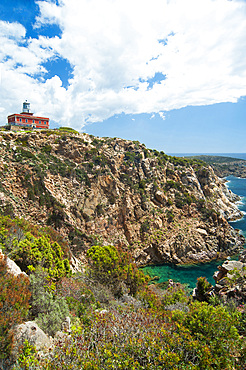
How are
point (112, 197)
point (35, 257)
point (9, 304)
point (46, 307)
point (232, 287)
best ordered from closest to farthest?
point (9, 304) → point (46, 307) → point (35, 257) → point (232, 287) → point (112, 197)

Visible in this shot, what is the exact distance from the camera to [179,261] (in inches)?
1207

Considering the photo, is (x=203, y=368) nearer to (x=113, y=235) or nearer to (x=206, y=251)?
(x=113, y=235)

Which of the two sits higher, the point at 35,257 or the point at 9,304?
the point at 9,304

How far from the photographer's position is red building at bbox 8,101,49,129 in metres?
34.5

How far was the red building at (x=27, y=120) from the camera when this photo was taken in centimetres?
3448

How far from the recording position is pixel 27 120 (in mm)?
35938

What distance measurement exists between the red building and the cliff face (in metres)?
6.89

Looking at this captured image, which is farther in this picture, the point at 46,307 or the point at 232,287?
the point at 232,287

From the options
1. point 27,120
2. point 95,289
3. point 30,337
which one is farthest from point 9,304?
point 27,120

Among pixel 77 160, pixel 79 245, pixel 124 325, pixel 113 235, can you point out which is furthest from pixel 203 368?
pixel 77 160

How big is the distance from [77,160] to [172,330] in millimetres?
28002

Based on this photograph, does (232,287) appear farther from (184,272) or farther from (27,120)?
(27,120)

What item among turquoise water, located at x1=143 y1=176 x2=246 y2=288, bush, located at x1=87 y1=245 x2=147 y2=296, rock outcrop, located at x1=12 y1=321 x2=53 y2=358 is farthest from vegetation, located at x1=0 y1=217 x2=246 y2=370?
turquoise water, located at x1=143 y1=176 x2=246 y2=288

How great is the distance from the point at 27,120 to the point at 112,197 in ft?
68.2
